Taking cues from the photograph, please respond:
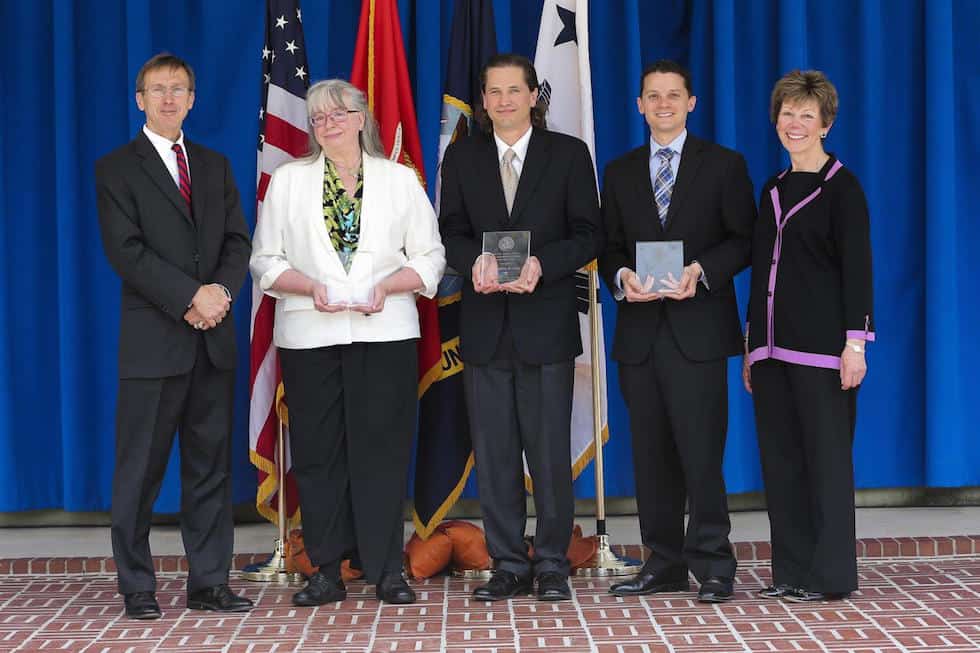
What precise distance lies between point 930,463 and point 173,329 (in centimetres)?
362

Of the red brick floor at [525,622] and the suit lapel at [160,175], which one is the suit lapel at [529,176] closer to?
the suit lapel at [160,175]

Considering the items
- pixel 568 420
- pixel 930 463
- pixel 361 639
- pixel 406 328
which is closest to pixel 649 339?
pixel 568 420

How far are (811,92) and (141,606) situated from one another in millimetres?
2824

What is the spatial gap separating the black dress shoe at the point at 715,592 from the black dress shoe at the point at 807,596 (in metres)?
0.20

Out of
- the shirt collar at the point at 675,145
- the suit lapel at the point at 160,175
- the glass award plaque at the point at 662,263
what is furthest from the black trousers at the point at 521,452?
the suit lapel at the point at 160,175

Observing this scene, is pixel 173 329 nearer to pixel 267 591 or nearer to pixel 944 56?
pixel 267 591

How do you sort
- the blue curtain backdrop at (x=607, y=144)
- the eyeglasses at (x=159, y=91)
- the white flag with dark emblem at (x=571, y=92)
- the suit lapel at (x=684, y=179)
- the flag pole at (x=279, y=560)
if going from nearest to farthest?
the eyeglasses at (x=159, y=91)
the suit lapel at (x=684, y=179)
the flag pole at (x=279, y=560)
the white flag with dark emblem at (x=571, y=92)
the blue curtain backdrop at (x=607, y=144)

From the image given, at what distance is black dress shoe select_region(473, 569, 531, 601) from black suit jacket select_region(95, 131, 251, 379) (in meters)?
1.19

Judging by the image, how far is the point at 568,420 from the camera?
14.4 feet

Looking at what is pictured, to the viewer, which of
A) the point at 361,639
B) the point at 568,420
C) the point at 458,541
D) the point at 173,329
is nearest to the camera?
the point at 361,639

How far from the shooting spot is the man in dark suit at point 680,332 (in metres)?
4.20

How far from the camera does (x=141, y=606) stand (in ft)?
13.5

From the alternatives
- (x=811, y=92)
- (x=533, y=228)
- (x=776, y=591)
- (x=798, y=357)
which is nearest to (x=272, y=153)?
(x=533, y=228)

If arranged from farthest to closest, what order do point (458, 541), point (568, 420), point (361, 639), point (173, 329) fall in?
1. point (458, 541)
2. point (568, 420)
3. point (173, 329)
4. point (361, 639)
